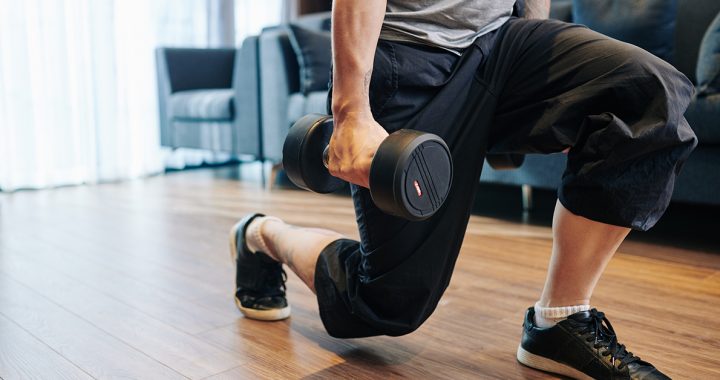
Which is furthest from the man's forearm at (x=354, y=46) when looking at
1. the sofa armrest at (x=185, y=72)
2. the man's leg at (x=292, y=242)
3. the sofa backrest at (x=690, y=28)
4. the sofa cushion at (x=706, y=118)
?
the sofa armrest at (x=185, y=72)

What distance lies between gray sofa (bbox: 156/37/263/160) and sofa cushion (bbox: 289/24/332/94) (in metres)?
0.32

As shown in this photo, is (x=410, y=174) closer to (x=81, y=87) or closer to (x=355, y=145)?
(x=355, y=145)

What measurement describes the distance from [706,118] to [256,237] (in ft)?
4.08

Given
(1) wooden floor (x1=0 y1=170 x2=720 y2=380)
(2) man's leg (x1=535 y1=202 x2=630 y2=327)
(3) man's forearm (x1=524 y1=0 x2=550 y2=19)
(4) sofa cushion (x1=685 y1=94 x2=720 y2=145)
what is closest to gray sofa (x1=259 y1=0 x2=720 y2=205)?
(4) sofa cushion (x1=685 y1=94 x2=720 y2=145)

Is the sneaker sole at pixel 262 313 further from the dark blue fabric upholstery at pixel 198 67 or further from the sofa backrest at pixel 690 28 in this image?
the dark blue fabric upholstery at pixel 198 67

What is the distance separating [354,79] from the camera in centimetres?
86

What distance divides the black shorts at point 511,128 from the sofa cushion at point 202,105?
Result: 2.32 meters

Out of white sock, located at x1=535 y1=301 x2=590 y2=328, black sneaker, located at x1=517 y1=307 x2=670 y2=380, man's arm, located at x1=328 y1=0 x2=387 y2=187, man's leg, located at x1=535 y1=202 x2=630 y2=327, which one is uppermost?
man's arm, located at x1=328 y1=0 x2=387 y2=187

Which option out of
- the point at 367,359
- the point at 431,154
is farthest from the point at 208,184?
the point at 431,154

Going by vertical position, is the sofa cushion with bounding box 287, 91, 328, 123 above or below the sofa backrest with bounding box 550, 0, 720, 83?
below

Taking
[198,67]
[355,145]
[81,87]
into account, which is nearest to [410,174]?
[355,145]

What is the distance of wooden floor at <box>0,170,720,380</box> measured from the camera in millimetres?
1052

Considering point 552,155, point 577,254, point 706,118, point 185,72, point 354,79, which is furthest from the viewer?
point 185,72

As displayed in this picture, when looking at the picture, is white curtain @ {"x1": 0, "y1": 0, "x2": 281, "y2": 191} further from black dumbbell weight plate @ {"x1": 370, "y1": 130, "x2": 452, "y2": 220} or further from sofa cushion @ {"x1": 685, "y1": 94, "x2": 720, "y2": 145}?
black dumbbell weight plate @ {"x1": 370, "y1": 130, "x2": 452, "y2": 220}
